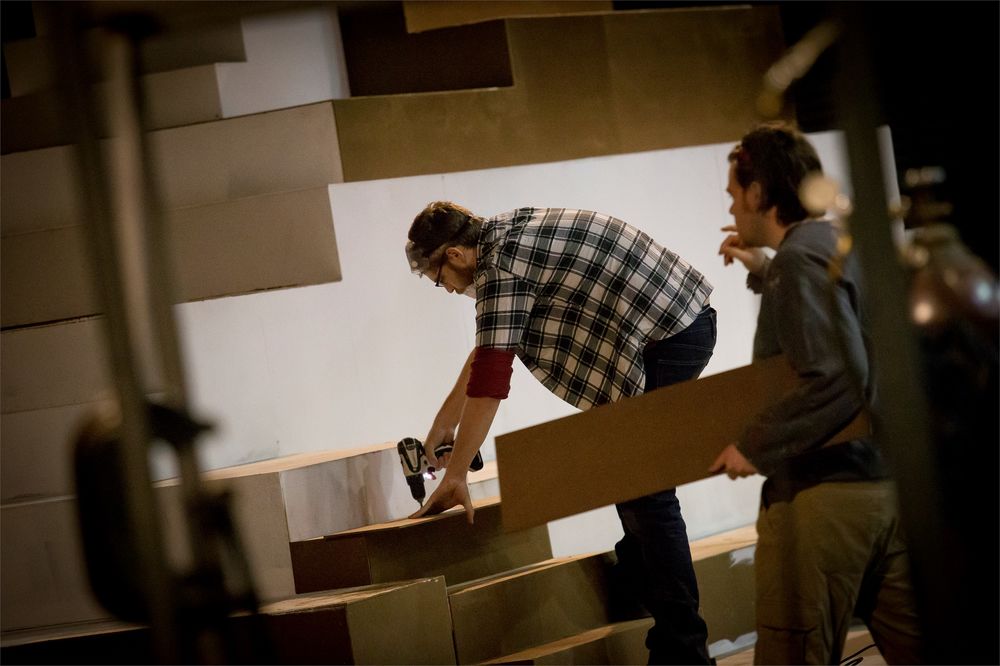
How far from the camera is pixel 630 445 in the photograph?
2.22 metres

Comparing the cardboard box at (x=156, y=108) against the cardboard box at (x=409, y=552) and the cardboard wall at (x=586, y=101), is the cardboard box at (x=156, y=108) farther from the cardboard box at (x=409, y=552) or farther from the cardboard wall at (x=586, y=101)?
the cardboard box at (x=409, y=552)

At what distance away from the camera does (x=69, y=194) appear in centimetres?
388

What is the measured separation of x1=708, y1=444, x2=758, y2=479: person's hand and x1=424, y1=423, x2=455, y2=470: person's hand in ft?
4.07

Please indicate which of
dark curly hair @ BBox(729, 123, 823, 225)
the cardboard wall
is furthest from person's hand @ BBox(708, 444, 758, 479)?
the cardboard wall

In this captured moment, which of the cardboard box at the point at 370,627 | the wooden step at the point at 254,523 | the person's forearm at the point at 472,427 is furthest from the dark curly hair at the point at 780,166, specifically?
the wooden step at the point at 254,523

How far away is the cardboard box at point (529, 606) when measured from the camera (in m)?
2.88

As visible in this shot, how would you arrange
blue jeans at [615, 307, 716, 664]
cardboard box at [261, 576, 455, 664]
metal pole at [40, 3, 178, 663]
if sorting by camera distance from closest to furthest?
1. metal pole at [40, 3, 178, 663]
2. cardboard box at [261, 576, 455, 664]
3. blue jeans at [615, 307, 716, 664]

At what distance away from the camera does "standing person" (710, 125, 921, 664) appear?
2061 mm

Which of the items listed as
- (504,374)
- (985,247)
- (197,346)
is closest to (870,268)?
(504,374)

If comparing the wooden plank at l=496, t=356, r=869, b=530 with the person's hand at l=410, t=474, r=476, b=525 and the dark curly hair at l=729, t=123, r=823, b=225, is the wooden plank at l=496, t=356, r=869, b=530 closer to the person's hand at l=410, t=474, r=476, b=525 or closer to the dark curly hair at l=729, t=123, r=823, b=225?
the dark curly hair at l=729, t=123, r=823, b=225

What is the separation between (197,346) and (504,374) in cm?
120

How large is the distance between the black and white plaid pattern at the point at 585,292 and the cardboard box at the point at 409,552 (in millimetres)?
473

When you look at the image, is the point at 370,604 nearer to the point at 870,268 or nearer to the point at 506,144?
the point at 870,268

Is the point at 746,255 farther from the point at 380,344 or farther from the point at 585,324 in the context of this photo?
the point at 380,344
